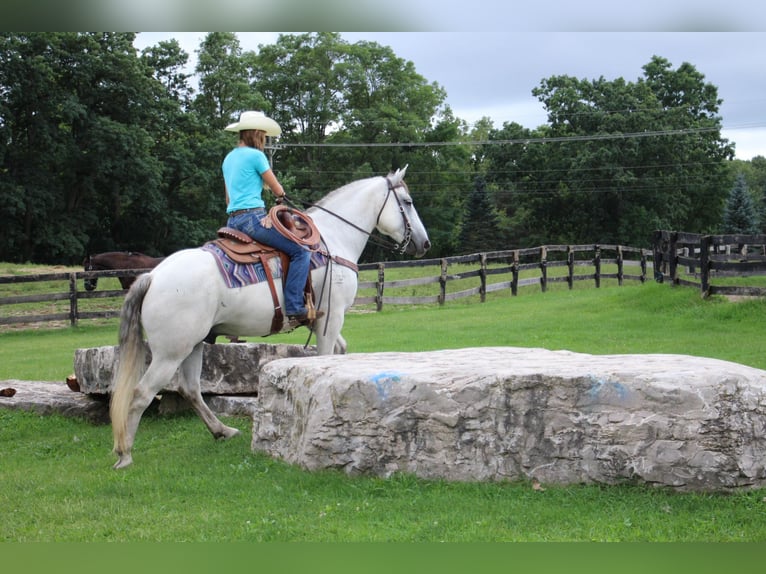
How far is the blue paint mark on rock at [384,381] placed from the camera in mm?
5547

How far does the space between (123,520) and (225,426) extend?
2291 mm

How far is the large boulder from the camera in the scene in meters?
5.12

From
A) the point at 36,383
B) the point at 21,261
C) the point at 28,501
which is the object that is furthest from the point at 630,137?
the point at 28,501

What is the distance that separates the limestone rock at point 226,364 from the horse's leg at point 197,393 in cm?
59

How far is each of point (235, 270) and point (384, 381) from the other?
207 cm

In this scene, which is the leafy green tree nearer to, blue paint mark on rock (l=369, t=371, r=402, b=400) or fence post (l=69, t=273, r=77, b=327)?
fence post (l=69, t=273, r=77, b=327)

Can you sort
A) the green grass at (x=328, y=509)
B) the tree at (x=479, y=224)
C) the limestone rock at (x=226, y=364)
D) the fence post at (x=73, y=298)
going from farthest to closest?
the tree at (x=479, y=224), the fence post at (x=73, y=298), the limestone rock at (x=226, y=364), the green grass at (x=328, y=509)

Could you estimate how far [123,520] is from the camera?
199 inches

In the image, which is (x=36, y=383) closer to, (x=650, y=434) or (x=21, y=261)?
(x=650, y=434)

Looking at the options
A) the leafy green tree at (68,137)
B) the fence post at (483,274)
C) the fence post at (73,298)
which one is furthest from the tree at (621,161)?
the fence post at (73,298)

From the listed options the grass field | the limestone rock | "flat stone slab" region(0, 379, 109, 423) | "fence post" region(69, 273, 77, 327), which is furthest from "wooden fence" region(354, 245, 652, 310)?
the grass field

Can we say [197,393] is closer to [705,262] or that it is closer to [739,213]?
[705,262]

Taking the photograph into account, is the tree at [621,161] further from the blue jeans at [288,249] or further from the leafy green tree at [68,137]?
the blue jeans at [288,249]

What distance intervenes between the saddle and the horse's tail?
789 millimetres
